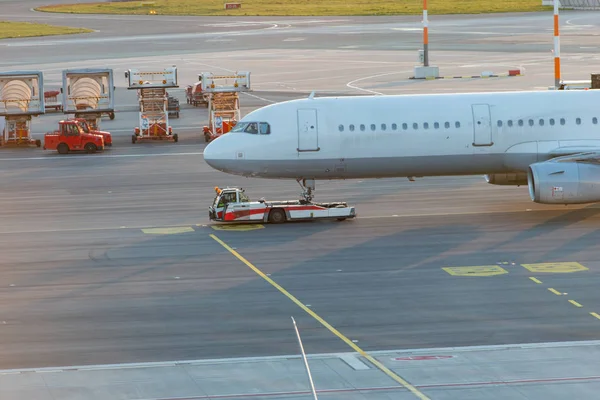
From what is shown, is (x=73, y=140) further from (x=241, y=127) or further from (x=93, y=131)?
(x=241, y=127)

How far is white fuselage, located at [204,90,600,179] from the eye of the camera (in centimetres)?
4647

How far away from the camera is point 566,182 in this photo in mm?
44438

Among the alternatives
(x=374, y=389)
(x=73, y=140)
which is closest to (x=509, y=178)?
(x=374, y=389)

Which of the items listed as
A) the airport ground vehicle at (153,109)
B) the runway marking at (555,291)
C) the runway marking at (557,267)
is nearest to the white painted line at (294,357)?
the runway marking at (555,291)

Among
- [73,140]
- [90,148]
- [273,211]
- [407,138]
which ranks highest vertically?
[407,138]

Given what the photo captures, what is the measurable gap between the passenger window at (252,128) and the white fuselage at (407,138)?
15 centimetres

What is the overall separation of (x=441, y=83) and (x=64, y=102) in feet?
105

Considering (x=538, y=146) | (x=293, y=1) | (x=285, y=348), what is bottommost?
(x=285, y=348)

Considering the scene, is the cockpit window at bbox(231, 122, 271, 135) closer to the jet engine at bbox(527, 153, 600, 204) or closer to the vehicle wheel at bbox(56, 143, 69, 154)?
the jet engine at bbox(527, 153, 600, 204)

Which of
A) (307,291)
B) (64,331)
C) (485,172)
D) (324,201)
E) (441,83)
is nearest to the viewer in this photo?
(64,331)

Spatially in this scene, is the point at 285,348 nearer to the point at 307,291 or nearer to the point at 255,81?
the point at 307,291

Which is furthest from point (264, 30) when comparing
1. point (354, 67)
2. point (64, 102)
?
point (64, 102)

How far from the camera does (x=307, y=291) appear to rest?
35719mm

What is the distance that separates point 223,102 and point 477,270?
38887 mm
